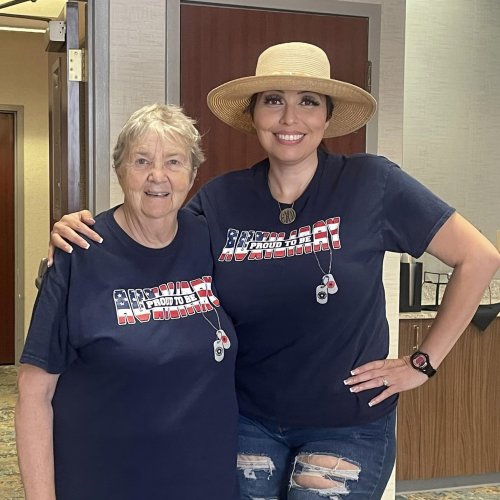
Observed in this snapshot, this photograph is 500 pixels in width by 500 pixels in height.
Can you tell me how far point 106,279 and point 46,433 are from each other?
35cm

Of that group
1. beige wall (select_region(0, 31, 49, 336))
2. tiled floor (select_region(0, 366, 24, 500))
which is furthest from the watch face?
beige wall (select_region(0, 31, 49, 336))

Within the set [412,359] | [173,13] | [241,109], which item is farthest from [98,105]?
[412,359]

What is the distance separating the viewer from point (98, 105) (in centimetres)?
278

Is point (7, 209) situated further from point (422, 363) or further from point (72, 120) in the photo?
point (422, 363)

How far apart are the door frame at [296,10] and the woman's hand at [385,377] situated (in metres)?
1.34

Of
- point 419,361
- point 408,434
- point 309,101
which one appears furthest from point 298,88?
point 408,434

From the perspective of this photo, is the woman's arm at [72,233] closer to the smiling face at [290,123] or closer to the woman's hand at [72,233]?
the woman's hand at [72,233]

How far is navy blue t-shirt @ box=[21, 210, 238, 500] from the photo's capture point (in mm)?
1656

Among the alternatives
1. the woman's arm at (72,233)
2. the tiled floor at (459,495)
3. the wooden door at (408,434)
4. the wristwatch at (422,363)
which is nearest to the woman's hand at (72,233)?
the woman's arm at (72,233)

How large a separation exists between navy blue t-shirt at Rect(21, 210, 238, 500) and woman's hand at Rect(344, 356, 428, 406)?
12.2 inches

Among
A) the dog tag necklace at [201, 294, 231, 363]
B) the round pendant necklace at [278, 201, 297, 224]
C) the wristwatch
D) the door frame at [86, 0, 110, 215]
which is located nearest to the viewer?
the dog tag necklace at [201, 294, 231, 363]

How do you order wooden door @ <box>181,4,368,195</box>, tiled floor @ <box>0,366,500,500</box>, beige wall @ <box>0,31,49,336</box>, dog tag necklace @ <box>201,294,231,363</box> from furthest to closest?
beige wall @ <box>0,31,49,336</box> < tiled floor @ <box>0,366,500,500</box> < wooden door @ <box>181,4,368,195</box> < dog tag necklace @ <box>201,294,231,363</box>

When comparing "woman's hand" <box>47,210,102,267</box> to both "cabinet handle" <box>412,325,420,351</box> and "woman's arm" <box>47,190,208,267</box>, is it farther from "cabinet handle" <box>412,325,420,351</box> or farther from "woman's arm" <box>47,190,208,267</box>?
"cabinet handle" <box>412,325,420,351</box>

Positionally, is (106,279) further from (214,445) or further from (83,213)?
(214,445)
